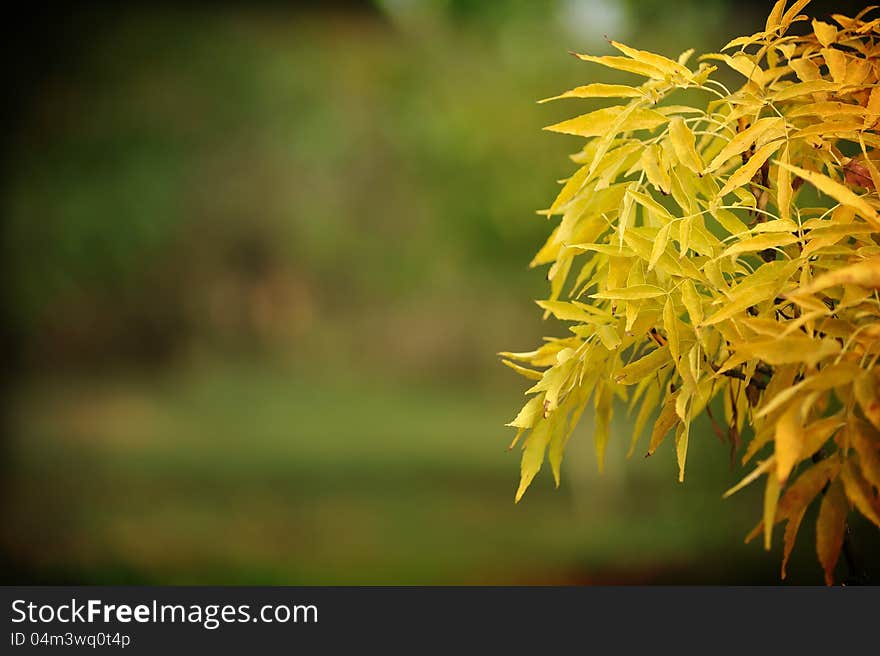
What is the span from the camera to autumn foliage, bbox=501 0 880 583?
543mm

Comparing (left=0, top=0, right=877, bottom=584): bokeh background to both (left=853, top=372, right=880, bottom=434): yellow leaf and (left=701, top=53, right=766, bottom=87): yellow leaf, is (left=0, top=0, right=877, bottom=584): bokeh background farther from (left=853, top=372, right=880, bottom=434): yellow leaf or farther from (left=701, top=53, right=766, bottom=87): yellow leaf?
(left=853, top=372, right=880, bottom=434): yellow leaf

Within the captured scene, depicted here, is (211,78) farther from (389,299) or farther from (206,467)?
(206,467)

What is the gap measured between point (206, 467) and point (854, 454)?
9.74 ft

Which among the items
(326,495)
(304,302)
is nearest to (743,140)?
(326,495)

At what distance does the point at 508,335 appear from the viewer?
357cm

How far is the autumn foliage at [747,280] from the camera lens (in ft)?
1.78

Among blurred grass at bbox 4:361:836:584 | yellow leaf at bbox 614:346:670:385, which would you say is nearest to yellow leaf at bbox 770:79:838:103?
yellow leaf at bbox 614:346:670:385

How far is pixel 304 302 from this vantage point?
3676mm

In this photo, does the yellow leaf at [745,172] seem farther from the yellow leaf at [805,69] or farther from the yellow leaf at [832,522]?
the yellow leaf at [832,522]

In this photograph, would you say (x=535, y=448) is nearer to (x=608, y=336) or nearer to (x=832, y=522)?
(x=608, y=336)

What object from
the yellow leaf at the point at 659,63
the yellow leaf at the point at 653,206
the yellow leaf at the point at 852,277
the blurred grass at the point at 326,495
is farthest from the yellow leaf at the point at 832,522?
the blurred grass at the point at 326,495

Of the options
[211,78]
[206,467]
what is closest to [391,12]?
[211,78]

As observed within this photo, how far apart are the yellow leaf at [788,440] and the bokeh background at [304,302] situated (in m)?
2.19

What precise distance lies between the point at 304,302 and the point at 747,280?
124 inches
